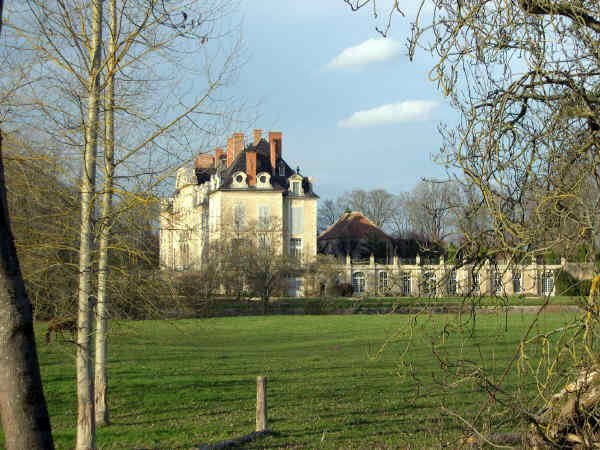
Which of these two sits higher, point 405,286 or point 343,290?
point 405,286

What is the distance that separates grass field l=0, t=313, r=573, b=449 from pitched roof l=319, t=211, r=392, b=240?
4256cm

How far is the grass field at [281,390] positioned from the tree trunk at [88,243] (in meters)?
1.38

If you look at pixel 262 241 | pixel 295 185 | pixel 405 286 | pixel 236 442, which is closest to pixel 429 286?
pixel 405 286

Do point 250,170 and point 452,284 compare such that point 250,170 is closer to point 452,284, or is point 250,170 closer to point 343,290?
point 343,290

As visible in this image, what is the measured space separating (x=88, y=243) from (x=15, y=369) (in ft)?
16.2

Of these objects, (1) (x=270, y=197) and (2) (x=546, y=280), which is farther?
(1) (x=270, y=197)

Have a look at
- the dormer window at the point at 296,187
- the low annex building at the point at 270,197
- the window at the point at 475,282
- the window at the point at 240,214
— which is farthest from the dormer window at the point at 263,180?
the window at the point at 475,282

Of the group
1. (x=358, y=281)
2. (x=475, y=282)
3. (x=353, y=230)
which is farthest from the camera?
(x=353, y=230)

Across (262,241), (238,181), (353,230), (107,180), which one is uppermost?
(238,181)

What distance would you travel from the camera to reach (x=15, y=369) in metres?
4.25

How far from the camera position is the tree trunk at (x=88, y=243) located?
29.5ft

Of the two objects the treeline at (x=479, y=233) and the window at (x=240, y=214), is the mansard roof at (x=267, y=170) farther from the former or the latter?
the treeline at (x=479, y=233)

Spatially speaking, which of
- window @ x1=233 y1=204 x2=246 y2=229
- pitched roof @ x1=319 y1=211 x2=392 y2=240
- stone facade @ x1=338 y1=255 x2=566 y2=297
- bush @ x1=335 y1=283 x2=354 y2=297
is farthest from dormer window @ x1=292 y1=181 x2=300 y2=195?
stone facade @ x1=338 y1=255 x2=566 y2=297

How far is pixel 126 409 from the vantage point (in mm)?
13695
